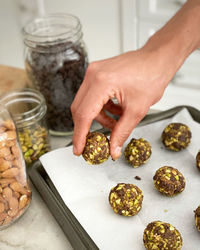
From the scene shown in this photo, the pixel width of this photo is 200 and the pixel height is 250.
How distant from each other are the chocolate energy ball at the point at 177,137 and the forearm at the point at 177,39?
0.17m

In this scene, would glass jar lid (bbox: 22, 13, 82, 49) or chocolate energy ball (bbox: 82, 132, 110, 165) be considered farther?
glass jar lid (bbox: 22, 13, 82, 49)

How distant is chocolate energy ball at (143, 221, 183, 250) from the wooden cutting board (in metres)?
0.64

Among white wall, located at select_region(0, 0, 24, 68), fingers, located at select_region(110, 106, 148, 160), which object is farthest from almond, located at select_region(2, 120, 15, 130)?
white wall, located at select_region(0, 0, 24, 68)

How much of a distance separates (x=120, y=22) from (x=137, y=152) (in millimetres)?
1441

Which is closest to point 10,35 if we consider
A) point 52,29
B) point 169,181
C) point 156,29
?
point 156,29

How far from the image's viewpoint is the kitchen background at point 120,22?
216 centimetres

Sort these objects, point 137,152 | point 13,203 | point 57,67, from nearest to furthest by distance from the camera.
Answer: point 13,203, point 137,152, point 57,67

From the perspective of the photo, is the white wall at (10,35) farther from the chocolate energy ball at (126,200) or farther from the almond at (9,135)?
the chocolate energy ball at (126,200)

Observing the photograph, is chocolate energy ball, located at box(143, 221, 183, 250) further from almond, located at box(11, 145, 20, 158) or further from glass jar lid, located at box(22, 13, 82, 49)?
glass jar lid, located at box(22, 13, 82, 49)

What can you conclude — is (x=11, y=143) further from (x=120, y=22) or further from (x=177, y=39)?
(x=120, y=22)

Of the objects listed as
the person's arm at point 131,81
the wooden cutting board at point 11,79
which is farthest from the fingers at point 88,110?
the wooden cutting board at point 11,79

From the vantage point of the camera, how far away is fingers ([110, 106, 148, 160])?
2.96ft

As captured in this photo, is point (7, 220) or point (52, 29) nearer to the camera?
point (7, 220)

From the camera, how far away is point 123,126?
90 cm
